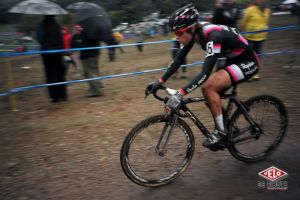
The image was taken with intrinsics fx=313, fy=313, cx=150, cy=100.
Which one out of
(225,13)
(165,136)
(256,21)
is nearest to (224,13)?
(225,13)

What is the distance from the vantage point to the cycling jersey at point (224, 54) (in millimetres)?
3645

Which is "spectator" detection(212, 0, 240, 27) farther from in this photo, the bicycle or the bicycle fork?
the bicycle fork

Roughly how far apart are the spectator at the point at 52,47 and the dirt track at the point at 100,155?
0.57 meters

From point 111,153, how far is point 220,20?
16.6 feet

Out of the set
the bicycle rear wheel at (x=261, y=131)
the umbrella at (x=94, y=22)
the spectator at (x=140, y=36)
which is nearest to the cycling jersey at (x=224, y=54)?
the bicycle rear wheel at (x=261, y=131)

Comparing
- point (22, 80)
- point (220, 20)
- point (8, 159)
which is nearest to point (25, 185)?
point (8, 159)

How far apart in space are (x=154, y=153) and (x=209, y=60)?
1.38 metres

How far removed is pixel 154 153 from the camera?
13.3 ft

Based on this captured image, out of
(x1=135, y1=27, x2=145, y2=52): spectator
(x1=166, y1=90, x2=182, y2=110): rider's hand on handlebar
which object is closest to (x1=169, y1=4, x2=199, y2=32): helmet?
(x1=166, y1=90, x2=182, y2=110): rider's hand on handlebar

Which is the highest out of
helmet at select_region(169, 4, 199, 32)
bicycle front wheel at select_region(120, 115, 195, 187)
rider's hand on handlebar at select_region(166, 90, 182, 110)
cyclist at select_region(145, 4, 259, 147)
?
helmet at select_region(169, 4, 199, 32)

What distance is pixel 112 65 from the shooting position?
46.2ft

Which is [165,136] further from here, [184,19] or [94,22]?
[94,22]

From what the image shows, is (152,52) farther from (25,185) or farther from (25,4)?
(25,185)

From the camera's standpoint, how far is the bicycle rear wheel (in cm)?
421
